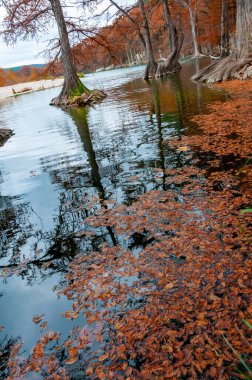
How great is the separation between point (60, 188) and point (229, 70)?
1145 centimetres

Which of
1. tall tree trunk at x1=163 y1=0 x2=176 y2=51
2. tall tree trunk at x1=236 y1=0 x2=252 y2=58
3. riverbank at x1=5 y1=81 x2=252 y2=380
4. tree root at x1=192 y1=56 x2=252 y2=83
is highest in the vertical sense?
tall tree trunk at x1=163 y1=0 x2=176 y2=51

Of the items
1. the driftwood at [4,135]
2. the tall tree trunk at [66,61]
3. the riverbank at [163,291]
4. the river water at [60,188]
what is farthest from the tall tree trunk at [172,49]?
the riverbank at [163,291]

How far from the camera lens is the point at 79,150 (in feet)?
23.9

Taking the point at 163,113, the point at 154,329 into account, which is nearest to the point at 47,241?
the point at 154,329

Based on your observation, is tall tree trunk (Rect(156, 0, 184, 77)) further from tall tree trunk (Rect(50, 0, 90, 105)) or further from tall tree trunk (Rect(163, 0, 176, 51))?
tall tree trunk (Rect(50, 0, 90, 105))

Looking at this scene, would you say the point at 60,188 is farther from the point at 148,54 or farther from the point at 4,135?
the point at 148,54

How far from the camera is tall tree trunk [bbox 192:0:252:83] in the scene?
12.1 m

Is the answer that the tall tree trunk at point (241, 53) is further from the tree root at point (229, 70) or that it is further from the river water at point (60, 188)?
the river water at point (60, 188)

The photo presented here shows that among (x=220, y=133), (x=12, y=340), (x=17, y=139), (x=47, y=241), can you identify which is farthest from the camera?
(x=17, y=139)

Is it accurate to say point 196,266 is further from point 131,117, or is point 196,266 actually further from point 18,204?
point 131,117

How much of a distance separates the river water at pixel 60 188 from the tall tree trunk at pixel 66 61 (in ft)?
27.0

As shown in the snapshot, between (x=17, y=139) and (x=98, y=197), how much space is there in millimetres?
6989

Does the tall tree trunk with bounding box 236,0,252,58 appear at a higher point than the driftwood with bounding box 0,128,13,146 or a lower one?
higher

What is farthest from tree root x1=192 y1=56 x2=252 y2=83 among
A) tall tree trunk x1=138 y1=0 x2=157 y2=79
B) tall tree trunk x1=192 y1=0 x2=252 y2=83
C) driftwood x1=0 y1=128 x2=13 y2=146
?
driftwood x1=0 y1=128 x2=13 y2=146
